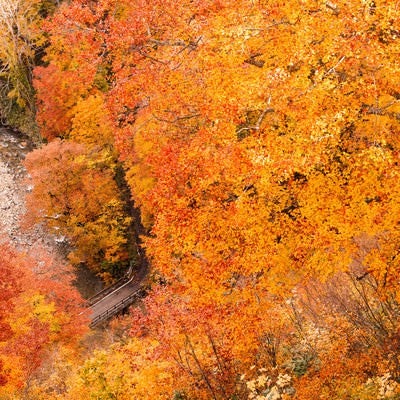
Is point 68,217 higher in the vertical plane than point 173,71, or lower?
lower

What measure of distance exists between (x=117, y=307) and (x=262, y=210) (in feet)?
74.3

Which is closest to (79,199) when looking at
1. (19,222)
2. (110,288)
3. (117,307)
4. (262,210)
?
(110,288)

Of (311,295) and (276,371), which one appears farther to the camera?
(311,295)

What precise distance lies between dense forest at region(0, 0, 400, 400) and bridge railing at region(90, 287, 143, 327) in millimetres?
11156

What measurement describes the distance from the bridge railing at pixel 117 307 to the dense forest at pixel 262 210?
11156mm

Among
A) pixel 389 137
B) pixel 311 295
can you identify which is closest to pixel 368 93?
pixel 389 137

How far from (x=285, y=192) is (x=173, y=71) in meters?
7.71

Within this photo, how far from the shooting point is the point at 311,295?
17219mm

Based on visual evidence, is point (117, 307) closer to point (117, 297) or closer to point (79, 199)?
point (117, 297)

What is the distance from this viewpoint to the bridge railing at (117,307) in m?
34.8

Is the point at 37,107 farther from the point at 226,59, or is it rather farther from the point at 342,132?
the point at 342,132

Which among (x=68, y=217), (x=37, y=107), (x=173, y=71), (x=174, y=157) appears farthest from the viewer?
(x=37, y=107)

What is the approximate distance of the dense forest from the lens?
43.9 ft

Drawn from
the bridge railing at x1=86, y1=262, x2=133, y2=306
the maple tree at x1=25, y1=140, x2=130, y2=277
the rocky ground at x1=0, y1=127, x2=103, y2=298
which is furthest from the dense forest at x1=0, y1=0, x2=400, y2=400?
the rocky ground at x1=0, y1=127, x2=103, y2=298
